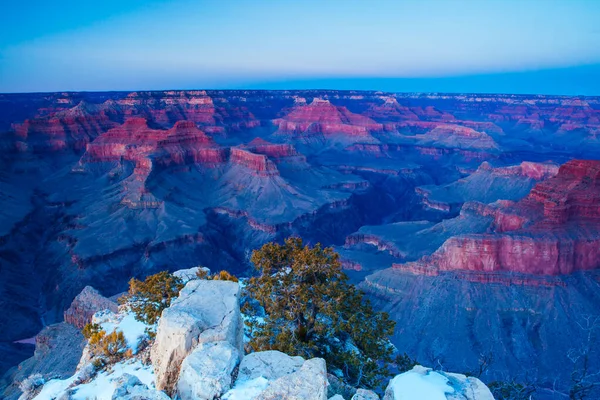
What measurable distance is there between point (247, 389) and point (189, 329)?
8.24 ft

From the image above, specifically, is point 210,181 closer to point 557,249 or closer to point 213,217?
point 213,217

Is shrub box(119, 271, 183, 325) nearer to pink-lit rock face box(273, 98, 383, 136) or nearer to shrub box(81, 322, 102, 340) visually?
shrub box(81, 322, 102, 340)

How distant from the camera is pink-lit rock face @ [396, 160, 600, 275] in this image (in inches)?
1783

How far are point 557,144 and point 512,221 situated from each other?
161477mm

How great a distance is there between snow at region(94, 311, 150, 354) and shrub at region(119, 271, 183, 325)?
1.20 ft

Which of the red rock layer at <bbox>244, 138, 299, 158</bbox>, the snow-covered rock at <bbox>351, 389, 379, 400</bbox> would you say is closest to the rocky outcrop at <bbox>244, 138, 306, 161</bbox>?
the red rock layer at <bbox>244, 138, 299, 158</bbox>

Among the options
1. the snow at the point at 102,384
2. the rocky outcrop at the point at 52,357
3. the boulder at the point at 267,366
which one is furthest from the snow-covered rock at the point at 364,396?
the rocky outcrop at the point at 52,357

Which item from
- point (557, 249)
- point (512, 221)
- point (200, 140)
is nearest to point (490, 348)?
point (557, 249)

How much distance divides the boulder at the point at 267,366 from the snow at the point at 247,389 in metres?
0.20

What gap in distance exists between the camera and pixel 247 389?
10.9m

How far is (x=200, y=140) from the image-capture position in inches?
4245

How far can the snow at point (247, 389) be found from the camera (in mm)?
10656

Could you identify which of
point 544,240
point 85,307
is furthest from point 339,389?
point 544,240

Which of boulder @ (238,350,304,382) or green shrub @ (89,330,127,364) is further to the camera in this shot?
green shrub @ (89,330,127,364)
